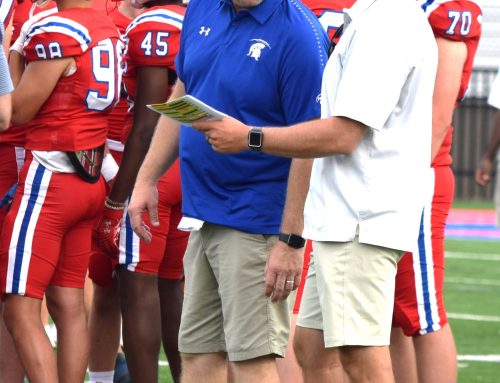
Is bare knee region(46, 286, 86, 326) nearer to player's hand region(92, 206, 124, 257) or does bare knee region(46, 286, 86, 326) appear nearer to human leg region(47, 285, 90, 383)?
human leg region(47, 285, 90, 383)

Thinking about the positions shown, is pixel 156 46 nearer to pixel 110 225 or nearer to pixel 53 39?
pixel 53 39

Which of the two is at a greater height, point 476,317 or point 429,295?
point 429,295

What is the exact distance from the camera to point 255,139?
4281 millimetres

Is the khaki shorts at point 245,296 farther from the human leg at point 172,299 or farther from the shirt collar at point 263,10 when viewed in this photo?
the human leg at point 172,299

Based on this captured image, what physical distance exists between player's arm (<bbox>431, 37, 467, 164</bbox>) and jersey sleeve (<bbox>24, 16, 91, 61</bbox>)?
1.53 m

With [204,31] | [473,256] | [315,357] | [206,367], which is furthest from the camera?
[473,256]

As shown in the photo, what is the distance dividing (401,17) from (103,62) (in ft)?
5.81

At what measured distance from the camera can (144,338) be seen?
6160 millimetres

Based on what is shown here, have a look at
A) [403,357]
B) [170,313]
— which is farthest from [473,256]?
[403,357]

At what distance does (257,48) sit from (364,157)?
61cm

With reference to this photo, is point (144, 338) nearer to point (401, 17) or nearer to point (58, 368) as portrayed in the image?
point (58, 368)

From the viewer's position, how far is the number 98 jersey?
6.00 metres

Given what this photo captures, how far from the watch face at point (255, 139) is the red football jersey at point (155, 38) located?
1.80 m

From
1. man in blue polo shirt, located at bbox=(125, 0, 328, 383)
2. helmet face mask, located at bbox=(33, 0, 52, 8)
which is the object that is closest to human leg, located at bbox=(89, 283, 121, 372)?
helmet face mask, located at bbox=(33, 0, 52, 8)
